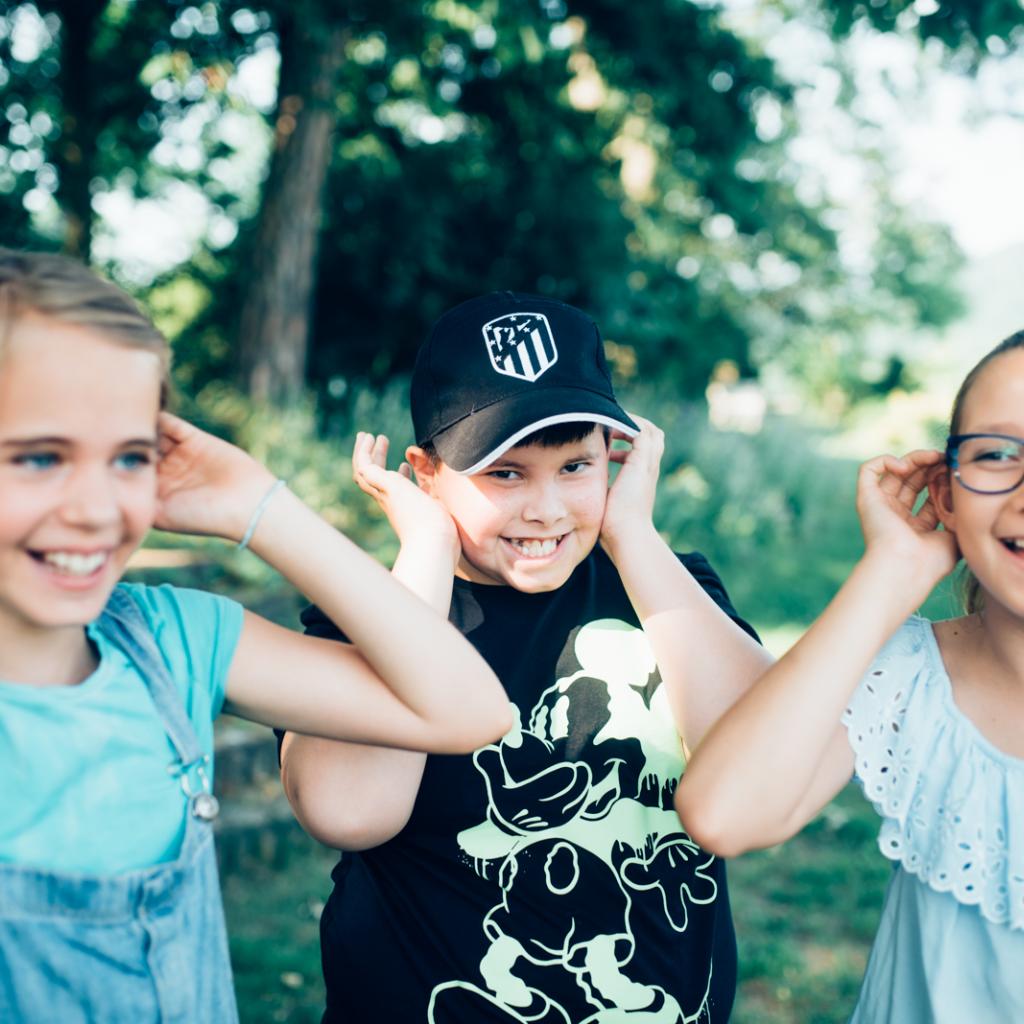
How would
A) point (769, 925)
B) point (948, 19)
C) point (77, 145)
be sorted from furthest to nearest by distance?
point (77, 145) → point (948, 19) → point (769, 925)

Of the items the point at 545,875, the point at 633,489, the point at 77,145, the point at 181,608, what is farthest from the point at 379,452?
the point at 77,145

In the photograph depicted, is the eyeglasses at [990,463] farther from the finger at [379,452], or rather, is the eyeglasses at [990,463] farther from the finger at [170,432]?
the finger at [170,432]

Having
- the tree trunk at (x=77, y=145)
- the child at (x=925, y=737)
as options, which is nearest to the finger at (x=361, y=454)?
the child at (x=925, y=737)

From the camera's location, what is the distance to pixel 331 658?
61.2 inches

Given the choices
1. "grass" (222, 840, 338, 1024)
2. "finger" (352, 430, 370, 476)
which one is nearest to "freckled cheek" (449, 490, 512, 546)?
"finger" (352, 430, 370, 476)

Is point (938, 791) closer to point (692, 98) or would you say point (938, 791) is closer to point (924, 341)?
point (692, 98)

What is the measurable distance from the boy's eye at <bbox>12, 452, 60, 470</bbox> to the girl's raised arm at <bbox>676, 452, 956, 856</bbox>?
100 cm

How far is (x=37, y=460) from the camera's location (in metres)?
1.26

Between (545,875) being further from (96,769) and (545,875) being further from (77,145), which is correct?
(77,145)

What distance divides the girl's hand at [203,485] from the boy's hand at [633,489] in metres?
0.66

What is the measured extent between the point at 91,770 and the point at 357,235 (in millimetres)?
9812

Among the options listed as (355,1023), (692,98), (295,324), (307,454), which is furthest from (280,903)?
(692,98)

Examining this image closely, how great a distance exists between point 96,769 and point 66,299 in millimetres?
587

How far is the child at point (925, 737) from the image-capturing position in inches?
61.1
